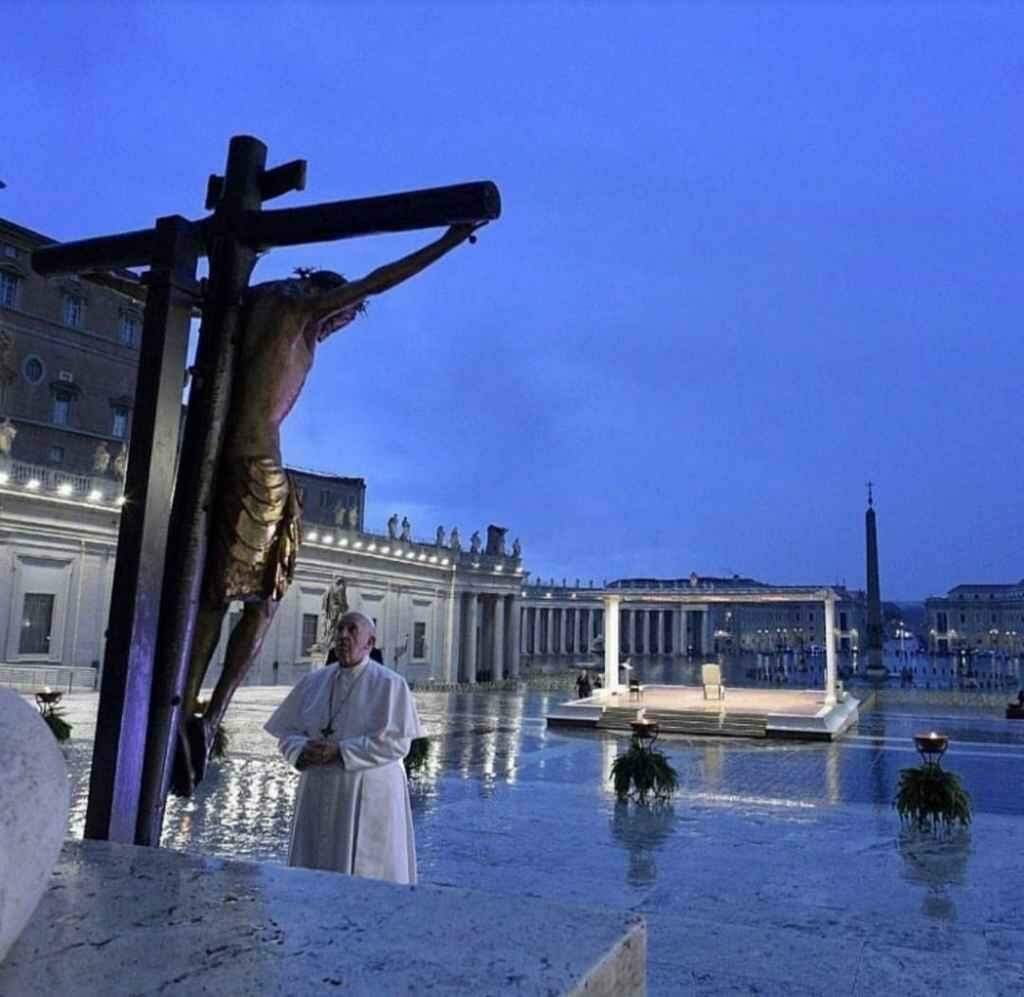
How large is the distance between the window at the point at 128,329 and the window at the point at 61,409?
460 centimetres

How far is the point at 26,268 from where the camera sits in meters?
41.7

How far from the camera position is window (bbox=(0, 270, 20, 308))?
4009 centimetres

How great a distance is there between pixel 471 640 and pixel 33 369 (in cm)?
3198

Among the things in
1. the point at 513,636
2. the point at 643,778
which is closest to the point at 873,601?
the point at 513,636

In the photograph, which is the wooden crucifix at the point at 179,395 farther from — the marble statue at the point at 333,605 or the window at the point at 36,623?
the marble statue at the point at 333,605

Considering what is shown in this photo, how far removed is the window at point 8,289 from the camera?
132 feet

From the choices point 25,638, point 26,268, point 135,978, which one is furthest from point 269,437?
point 26,268

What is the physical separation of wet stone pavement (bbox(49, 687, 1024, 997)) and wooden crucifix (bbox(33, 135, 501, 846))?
3.35 metres

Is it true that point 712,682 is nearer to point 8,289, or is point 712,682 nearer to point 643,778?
point 643,778

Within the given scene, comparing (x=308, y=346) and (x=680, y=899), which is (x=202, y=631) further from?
(x=680, y=899)

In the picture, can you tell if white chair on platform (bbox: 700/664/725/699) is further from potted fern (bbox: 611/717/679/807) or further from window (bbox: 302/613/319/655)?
window (bbox: 302/613/319/655)

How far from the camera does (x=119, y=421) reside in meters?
46.0

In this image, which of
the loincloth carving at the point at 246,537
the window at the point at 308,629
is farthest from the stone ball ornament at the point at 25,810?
the window at the point at 308,629

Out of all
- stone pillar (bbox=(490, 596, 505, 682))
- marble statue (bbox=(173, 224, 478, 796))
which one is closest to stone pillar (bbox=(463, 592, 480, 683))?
stone pillar (bbox=(490, 596, 505, 682))
